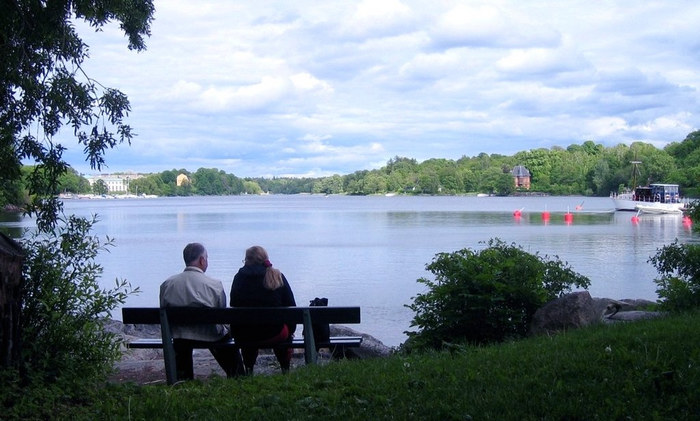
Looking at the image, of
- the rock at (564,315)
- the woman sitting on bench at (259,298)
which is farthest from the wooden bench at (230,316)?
the rock at (564,315)

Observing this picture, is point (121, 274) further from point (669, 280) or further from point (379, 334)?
point (669, 280)

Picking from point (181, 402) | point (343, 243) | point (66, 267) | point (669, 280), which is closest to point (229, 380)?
point (181, 402)

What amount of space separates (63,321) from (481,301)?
14.5 feet

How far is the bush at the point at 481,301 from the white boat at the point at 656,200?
7954cm

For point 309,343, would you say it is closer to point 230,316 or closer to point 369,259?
point 230,316

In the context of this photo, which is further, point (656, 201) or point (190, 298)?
point (656, 201)

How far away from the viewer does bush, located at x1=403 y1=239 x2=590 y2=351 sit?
27.3ft

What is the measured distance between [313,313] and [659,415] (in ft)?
9.97

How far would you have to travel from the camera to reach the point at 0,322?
17.3 ft

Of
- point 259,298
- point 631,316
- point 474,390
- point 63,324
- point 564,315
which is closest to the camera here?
point 474,390

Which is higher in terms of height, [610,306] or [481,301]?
[481,301]

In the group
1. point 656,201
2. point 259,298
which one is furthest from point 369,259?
point 656,201

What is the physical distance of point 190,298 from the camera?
6.82 metres

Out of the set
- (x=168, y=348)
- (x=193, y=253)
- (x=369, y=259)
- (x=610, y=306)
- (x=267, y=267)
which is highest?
(x=193, y=253)
